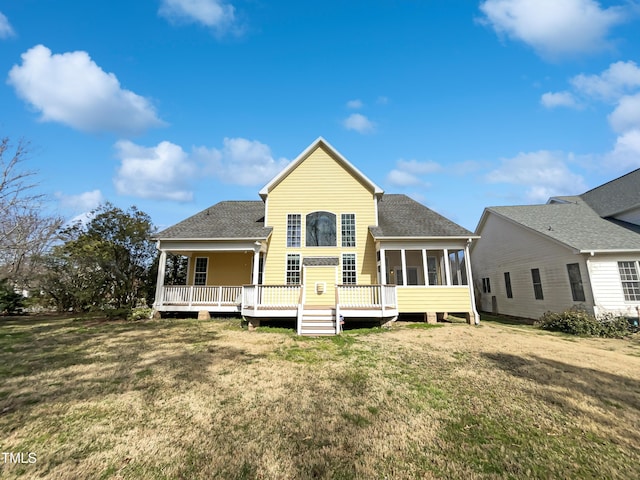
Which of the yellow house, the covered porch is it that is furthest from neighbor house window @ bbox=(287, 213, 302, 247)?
the covered porch

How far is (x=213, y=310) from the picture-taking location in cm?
1337

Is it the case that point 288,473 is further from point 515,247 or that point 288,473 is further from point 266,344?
point 515,247

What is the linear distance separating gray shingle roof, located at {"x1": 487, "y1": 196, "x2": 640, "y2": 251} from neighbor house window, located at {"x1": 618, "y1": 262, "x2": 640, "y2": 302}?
86cm

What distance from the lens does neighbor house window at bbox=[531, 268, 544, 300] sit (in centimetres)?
1463

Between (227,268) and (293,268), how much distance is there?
4.25 m

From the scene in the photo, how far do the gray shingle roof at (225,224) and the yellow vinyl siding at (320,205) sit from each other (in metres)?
1.27

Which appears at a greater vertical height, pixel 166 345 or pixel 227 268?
pixel 227 268

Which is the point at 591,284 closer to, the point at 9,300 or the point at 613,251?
the point at 613,251

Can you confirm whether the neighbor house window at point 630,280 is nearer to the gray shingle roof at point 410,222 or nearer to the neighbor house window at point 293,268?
the gray shingle roof at point 410,222

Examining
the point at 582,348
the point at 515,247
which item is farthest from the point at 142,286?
the point at 515,247

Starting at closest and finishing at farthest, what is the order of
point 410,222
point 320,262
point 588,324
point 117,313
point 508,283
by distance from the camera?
point 588,324 < point 117,313 < point 320,262 < point 410,222 < point 508,283

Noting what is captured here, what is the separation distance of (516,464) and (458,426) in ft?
2.78

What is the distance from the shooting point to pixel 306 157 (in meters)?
15.5

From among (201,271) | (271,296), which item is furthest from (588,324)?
(201,271)
